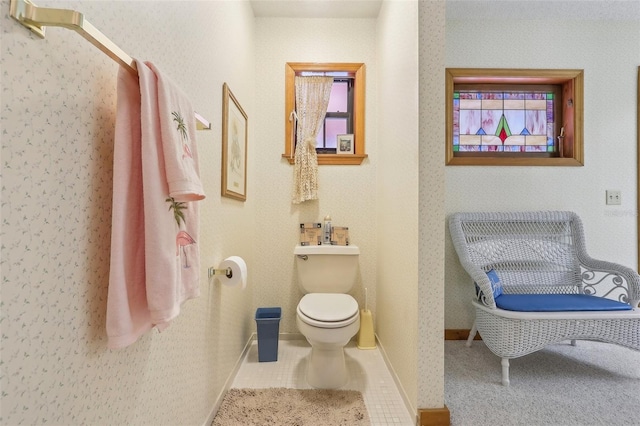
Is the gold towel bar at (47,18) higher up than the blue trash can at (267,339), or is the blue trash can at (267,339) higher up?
the gold towel bar at (47,18)

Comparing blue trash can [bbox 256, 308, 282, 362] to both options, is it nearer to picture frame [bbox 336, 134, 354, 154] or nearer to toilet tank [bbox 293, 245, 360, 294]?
toilet tank [bbox 293, 245, 360, 294]

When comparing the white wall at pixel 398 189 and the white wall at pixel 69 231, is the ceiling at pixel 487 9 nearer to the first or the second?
the white wall at pixel 398 189

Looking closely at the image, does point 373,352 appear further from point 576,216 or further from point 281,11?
point 281,11

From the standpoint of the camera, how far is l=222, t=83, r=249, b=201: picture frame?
1466 millimetres

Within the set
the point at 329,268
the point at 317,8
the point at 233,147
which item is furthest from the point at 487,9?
the point at 329,268

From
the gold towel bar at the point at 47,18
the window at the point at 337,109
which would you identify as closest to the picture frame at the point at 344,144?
the window at the point at 337,109

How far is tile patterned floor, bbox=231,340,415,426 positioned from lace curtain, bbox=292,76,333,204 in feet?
3.68

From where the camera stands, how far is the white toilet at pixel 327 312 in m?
1.45

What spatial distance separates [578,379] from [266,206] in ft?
7.57

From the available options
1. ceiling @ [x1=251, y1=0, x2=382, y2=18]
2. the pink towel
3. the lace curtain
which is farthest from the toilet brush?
ceiling @ [x1=251, y1=0, x2=382, y2=18]

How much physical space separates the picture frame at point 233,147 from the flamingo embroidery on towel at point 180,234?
710mm

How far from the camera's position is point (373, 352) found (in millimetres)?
1985

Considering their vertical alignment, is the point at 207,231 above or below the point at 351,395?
above

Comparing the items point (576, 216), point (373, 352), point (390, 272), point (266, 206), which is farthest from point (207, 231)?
point (576, 216)
